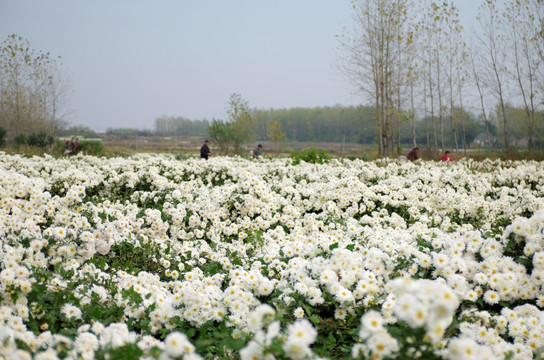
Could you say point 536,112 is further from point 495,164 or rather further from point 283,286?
point 283,286

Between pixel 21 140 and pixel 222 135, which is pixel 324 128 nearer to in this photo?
pixel 222 135

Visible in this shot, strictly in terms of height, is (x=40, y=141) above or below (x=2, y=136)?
below

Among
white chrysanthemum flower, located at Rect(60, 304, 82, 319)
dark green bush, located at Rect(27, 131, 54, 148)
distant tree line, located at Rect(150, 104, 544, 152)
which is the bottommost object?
white chrysanthemum flower, located at Rect(60, 304, 82, 319)

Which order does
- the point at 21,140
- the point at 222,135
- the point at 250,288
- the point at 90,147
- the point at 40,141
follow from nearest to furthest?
the point at 250,288
the point at 90,147
the point at 40,141
the point at 21,140
the point at 222,135

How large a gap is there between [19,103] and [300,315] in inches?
1361

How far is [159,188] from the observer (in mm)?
7922

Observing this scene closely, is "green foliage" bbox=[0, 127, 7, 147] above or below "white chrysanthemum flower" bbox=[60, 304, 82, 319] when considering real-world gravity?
above

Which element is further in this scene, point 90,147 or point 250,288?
point 90,147

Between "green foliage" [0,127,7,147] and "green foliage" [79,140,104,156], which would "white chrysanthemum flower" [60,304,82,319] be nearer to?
"green foliage" [79,140,104,156]

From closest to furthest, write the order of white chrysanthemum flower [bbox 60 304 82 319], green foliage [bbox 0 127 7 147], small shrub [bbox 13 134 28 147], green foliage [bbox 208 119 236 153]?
1. white chrysanthemum flower [bbox 60 304 82 319]
2. small shrub [bbox 13 134 28 147]
3. green foliage [bbox 0 127 7 147]
4. green foliage [bbox 208 119 236 153]

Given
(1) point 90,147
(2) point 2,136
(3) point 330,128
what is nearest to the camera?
(1) point 90,147

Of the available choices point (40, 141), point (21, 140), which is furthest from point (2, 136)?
point (40, 141)

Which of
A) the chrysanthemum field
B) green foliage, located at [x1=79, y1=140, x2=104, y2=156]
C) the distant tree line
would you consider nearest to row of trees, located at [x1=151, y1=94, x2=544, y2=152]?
the distant tree line

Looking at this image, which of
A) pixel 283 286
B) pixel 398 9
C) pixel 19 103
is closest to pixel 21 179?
pixel 283 286
